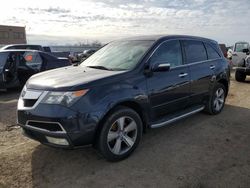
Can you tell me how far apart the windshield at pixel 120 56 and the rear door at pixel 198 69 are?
1.08 meters

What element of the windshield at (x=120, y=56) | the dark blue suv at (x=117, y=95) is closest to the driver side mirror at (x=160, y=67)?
the dark blue suv at (x=117, y=95)

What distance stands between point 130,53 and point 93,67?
675 mm

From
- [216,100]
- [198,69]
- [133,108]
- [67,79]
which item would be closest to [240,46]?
[216,100]

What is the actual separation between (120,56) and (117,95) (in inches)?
44.8

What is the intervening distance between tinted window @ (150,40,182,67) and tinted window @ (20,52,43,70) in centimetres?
635

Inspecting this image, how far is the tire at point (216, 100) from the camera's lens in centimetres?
593

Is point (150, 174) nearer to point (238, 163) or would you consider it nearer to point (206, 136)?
point (238, 163)

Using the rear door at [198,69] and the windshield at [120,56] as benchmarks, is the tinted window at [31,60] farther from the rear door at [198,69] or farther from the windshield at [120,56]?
the rear door at [198,69]

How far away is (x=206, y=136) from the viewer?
484 centimetres

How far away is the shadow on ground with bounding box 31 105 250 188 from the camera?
3346 mm

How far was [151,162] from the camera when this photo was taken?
3850mm

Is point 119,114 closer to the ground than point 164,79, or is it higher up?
closer to the ground

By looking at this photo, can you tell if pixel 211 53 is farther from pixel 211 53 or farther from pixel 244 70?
pixel 244 70

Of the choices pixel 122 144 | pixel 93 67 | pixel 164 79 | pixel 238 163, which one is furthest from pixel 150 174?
pixel 93 67
